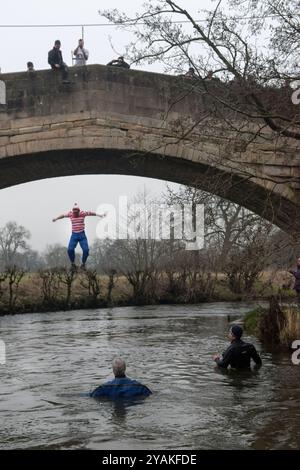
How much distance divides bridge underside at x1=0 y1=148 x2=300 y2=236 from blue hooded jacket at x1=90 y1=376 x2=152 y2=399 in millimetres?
5924

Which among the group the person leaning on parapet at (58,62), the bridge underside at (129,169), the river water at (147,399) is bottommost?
the river water at (147,399)

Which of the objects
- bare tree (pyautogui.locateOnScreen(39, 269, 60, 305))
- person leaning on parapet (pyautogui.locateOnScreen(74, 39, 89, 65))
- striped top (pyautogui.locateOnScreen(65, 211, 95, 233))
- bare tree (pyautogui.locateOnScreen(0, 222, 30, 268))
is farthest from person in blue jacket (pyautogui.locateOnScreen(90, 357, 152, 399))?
bare tree (pyautogui.locateOnScreen(0, 222, 30, 268))

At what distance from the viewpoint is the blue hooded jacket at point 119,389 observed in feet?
29.0

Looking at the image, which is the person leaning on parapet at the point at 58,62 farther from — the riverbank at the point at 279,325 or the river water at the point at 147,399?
the riverbank at the point at 279,325

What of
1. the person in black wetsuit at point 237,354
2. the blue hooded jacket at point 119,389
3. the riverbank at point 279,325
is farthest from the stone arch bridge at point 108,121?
the blue hooded jacket at point 119,389

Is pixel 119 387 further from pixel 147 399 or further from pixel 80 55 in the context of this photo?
pixel 80 55

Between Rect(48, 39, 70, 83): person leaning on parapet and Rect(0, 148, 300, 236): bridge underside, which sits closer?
Rect(48, 39, 70, 83): person leaning on parapet

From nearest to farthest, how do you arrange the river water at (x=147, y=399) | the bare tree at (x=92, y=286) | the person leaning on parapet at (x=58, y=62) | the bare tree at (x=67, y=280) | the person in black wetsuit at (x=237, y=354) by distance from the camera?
the river water at (x=147, y=399) < the person in black wetsuit at (x=237, y=354) < the person leaning on parapet at (x=58, y=62) < the bare tree at (x=67, y=280) < the bare tree at (x=92, y=286)

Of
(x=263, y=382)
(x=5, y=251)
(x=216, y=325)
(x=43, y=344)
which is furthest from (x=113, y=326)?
(x=5, y=251)

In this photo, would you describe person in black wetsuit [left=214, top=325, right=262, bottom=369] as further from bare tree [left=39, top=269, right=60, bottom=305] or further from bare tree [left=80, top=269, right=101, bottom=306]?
bare tree [left=80, top=269, right=101, bottom=306]

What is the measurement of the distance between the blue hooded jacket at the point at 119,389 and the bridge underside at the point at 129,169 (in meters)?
5.92

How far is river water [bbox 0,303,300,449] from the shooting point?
6988 mm

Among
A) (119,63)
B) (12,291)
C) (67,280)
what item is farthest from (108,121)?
(67,280)

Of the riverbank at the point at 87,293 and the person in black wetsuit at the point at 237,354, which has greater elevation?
the riverbank at the point at 87,293
